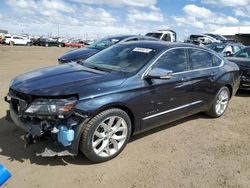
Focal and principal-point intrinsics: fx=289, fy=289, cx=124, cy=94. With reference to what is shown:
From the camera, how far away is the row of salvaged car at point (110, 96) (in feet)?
11.6

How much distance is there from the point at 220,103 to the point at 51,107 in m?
3.96

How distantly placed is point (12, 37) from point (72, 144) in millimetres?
42016

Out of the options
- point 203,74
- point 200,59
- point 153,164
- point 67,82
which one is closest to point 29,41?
point 200,59

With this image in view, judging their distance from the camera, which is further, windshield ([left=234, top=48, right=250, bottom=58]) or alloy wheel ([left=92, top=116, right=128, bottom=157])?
windshield ([left=234, top=48, right=250, bottom=58])

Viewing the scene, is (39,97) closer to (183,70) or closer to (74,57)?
(183,70)

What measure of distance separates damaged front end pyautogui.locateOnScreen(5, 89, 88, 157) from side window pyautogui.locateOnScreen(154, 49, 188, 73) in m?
1.60

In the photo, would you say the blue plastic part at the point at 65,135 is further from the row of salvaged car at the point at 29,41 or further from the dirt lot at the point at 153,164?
the row of salvaged car at the point at 29,41

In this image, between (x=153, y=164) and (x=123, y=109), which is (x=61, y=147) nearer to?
(x=123, y=109)

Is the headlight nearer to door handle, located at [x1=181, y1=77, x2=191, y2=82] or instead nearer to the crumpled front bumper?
the crumpled front bumper

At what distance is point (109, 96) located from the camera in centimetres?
379

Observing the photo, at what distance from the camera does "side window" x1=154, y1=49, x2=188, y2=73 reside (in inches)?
182

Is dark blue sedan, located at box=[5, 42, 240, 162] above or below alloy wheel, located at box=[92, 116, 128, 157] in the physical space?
above

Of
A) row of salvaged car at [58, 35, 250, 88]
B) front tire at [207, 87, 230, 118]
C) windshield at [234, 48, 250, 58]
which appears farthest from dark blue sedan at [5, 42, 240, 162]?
windshield at [234, 48, 250, 58]

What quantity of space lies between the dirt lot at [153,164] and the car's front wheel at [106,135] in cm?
15
